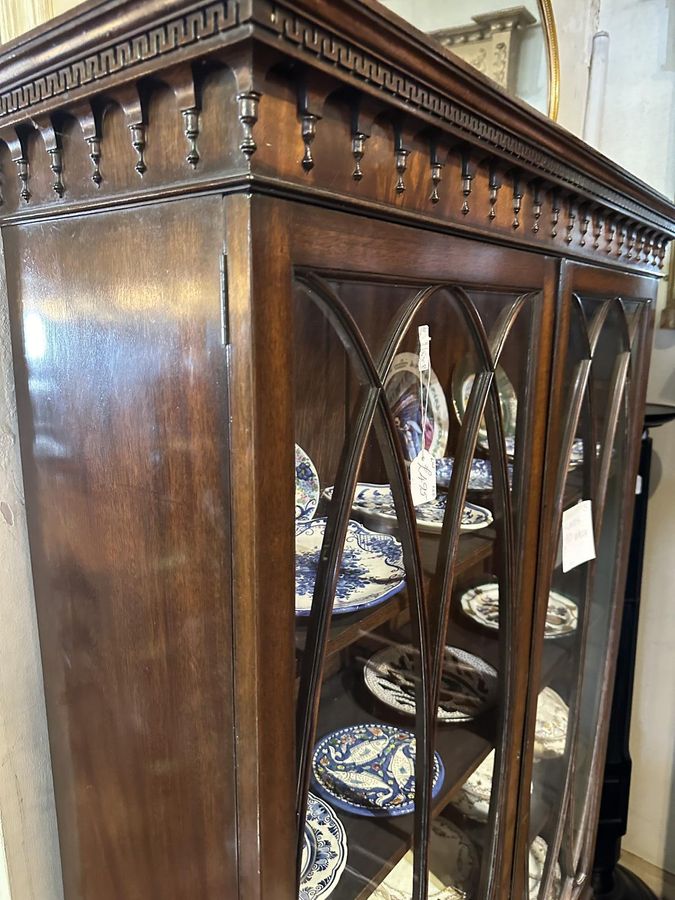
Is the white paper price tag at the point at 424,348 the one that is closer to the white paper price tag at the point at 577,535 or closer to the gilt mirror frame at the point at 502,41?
the white paper price tag at the point at 577,535

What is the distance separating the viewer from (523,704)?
2.47 ft

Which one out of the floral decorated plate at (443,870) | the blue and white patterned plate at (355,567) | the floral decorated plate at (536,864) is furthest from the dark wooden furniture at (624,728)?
the blue and white patterned plate at (355,567)

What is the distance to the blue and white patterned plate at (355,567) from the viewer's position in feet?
1.47

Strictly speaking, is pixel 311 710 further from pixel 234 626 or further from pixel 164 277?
pixel 164 277

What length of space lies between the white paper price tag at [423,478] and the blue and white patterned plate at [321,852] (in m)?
0.27

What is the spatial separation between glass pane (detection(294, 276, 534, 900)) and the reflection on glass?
0.52 meters

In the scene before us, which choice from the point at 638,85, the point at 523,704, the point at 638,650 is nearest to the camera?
the point at 523,704

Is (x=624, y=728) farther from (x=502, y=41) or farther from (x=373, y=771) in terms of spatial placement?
(x=502, y=41)

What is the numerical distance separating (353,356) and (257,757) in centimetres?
27

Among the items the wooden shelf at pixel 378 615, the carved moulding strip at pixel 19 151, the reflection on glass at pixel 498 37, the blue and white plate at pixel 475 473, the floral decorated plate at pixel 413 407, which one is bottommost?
the wooden shelf at pixel 378 615

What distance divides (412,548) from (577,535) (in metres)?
0.42

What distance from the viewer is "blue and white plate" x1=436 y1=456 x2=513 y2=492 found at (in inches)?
22.8

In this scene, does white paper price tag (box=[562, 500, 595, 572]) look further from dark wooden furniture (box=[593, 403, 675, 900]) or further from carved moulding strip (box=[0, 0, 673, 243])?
carved moulding strip (box=[0, 0, 673, 243])

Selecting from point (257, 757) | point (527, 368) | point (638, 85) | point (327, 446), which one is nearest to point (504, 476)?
point (527, 368)
